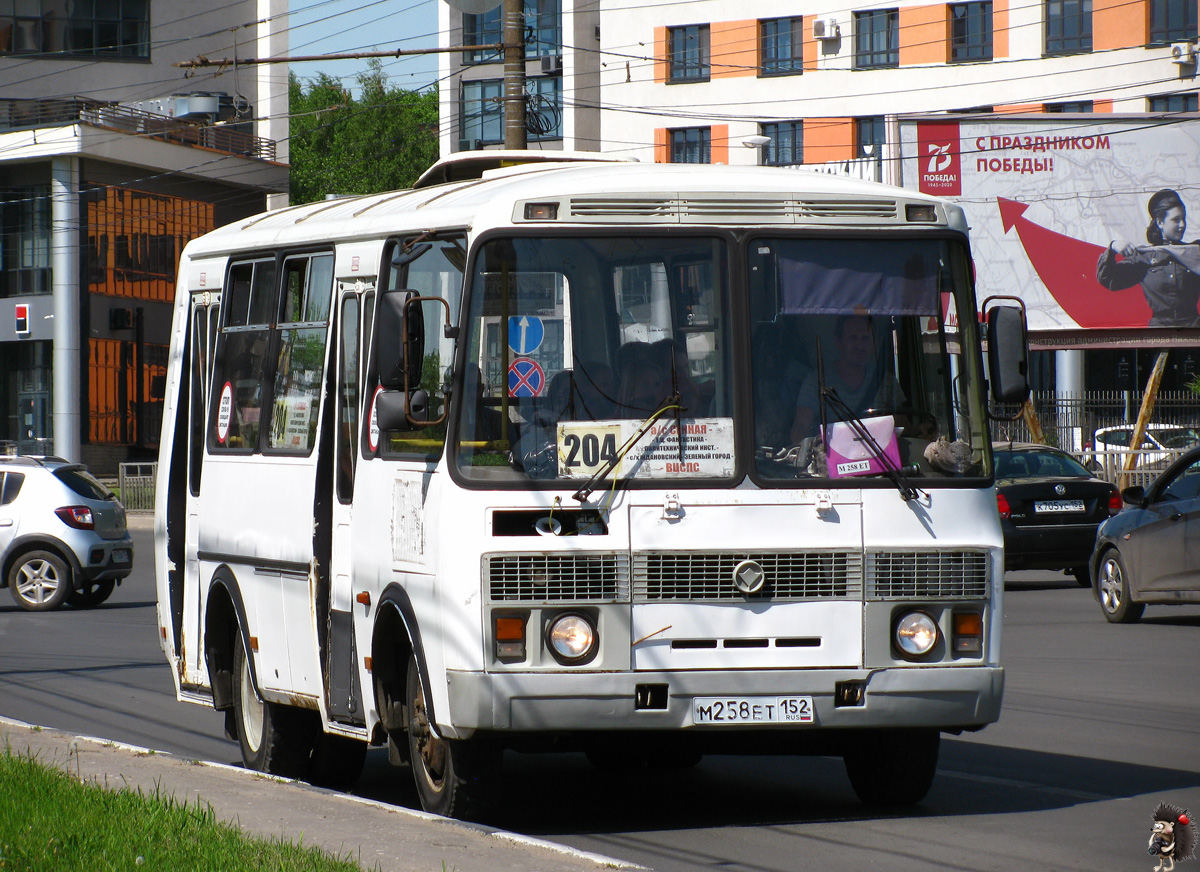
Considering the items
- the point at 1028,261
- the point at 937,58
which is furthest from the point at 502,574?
the point at 937,58

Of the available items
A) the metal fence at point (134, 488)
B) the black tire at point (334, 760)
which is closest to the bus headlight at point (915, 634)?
the black tire at point (334, 760)

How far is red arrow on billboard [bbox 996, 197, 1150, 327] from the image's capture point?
1578 inches

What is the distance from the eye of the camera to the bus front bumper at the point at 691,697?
7.07 metres

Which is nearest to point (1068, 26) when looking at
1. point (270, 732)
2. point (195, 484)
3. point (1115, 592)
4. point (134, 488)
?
point (134, 488)

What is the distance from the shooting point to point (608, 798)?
858cm

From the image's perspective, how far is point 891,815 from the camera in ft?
26.1

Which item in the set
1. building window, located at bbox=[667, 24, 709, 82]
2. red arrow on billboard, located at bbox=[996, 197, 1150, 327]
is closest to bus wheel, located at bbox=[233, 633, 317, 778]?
red arrow on billboard, located at bbox=[996, 197, 1150, 327]

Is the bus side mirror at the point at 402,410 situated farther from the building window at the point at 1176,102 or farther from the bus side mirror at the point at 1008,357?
the building window at the point at 1176,102

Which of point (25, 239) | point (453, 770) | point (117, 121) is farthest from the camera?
point (25, 239)

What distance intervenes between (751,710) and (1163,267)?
35008 mm

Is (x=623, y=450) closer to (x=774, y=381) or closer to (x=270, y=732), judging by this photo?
(x=774, y=381)

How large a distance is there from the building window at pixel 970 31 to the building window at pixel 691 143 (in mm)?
8791

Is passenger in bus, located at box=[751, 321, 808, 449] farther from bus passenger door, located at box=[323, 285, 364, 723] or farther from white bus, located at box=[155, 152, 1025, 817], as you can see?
bus passenger door, located at box=[323, 285, 364, 723]

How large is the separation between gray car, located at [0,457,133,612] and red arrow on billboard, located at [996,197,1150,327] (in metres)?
24.8
